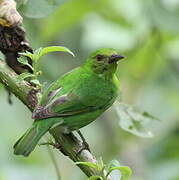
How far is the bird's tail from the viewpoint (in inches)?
97.8

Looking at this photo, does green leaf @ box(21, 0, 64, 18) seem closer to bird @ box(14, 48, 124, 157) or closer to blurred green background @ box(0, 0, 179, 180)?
bird @ box(14, 48, 124, 157)

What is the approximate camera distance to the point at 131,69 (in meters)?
4.34

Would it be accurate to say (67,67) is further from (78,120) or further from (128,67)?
(78,120)

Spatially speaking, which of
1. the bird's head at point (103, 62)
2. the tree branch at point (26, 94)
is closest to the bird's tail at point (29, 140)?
the tree branch at point (26, 94)

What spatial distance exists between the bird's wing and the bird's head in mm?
355

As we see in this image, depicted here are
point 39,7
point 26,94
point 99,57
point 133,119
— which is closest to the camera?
point 26,94

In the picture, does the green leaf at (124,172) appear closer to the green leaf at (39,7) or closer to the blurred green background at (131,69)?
the green leaf at (39,7)

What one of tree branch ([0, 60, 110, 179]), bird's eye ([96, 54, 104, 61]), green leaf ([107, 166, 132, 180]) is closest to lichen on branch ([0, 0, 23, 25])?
tree branch ([0, 60, 110, 179])

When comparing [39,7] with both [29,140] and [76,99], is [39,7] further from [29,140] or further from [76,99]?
[29,140]

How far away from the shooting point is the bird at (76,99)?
261 centimetres

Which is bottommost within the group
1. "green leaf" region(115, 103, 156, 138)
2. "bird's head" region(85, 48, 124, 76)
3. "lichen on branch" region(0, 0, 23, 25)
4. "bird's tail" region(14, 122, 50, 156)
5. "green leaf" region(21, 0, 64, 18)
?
"green leaf" region(115, 103, 156, 138)

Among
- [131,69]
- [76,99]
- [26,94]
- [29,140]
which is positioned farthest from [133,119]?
[131,69]

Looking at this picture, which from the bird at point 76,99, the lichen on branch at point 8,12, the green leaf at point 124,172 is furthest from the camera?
the bird at point 76,99

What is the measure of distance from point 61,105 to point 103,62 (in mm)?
573
